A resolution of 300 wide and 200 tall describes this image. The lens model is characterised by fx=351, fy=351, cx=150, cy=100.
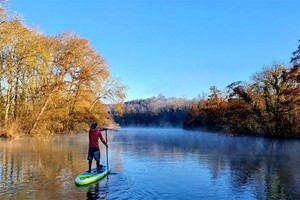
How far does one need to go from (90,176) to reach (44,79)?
27.3 meters

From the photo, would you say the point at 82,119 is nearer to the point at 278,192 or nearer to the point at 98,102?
the point at 98,102

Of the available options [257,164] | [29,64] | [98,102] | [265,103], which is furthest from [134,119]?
[257,164]

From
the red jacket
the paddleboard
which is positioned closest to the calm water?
the paddleboard

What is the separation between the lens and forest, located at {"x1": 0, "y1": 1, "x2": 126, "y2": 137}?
32.8m

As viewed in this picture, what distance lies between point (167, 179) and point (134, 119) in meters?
122

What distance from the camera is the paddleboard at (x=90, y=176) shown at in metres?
11.9

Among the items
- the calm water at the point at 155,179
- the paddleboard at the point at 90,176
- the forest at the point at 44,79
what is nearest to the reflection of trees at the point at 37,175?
the calm water at the point at 155,179

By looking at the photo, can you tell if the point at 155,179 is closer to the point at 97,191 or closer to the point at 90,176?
the point at 90,176

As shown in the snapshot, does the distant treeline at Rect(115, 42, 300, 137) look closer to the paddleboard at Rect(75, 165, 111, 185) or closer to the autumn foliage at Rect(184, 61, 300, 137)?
the autumn foliage at Rect(184, 61, 300, 137)

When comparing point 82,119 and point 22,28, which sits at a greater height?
point 22,28

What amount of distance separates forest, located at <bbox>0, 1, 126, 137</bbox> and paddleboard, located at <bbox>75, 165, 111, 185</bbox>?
800 inches

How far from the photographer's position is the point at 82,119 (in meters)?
48.0

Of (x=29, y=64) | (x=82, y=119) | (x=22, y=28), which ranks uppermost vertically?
(x=22, y=28)

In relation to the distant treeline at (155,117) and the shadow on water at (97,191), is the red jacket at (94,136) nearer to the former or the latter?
the shadow on water at (97,191)
